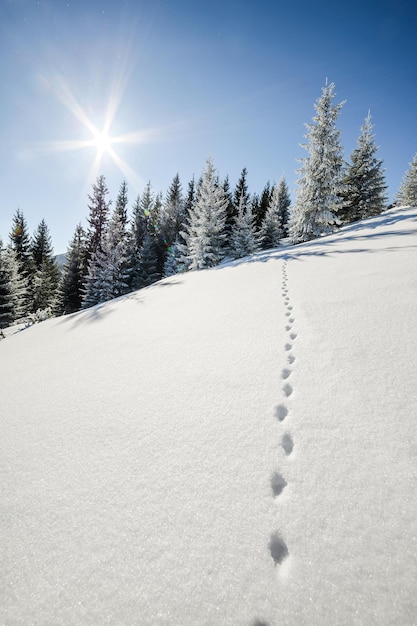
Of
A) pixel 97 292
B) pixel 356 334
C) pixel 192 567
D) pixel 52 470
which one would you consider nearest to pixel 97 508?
pixel 52 470

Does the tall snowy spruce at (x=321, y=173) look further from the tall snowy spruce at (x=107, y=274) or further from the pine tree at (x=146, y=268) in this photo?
the pine tree at (x=146, y=268)

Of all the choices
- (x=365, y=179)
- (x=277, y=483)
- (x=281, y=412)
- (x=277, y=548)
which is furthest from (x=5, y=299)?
(x=365, y=179)

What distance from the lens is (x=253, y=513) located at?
1.59 m

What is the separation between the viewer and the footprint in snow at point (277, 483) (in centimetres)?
172

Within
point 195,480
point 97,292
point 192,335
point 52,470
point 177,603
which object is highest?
point 97,292

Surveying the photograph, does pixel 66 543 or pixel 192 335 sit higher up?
pixel 192 335

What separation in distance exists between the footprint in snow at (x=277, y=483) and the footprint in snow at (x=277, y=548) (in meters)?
0.24

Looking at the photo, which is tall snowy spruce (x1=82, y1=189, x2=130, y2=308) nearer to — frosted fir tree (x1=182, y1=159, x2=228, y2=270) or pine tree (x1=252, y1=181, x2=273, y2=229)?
frosted fir tree (x1=182, y1=159, x2=228, y2=270)

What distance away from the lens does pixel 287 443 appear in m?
2.04

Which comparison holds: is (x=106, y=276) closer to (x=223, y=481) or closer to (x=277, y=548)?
(x=223, y=481)

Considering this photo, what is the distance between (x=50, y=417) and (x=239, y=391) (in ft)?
6.69

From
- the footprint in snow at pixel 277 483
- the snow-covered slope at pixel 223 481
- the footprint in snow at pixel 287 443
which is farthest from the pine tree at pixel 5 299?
the footprint in snow at pixel 277 483

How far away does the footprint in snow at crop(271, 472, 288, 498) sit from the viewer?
172cm

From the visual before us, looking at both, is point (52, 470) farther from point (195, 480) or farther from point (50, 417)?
point (195, 480)
